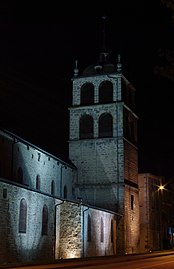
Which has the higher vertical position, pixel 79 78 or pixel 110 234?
pixel 79 78

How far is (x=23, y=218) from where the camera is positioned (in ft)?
109

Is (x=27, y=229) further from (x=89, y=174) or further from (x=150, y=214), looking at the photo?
(x=150, y=214)

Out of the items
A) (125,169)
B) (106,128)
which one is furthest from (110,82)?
(125,169)

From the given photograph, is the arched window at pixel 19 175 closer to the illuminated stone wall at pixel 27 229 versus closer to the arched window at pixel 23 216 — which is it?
the illuminated stone wall at pixel 27 229

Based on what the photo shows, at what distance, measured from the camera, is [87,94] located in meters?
54.8

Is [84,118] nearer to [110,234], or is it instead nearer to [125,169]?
[125,169]

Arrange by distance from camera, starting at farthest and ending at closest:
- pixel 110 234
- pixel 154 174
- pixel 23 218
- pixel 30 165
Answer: pixel 154 174 < pixel 110 234 < pixel 30 165 < pixel 23 218

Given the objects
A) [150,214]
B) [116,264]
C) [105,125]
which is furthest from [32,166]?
[150,214]

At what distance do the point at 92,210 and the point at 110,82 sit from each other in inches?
654

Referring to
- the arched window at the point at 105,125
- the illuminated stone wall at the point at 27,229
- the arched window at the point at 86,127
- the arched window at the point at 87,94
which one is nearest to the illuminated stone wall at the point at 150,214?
the arched window at the point at 105,125

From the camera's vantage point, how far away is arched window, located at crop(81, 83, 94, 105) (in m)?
54.6

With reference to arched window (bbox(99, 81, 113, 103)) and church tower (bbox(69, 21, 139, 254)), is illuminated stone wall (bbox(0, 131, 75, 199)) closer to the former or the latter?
church tower (bbox(69, 21, 139, 254))

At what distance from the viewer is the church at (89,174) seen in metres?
38.3

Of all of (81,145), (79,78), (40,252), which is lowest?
(40,252)
